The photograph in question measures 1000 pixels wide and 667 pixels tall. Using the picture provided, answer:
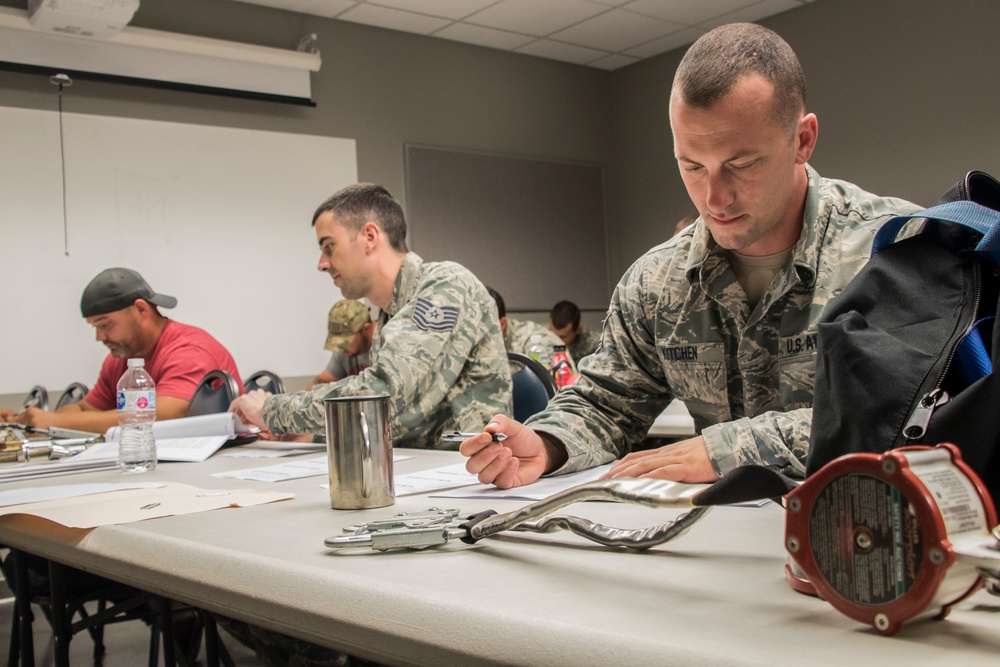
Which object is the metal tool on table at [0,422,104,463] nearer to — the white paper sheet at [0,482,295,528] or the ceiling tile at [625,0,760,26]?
the white paper sheet at [0,482,295,528]

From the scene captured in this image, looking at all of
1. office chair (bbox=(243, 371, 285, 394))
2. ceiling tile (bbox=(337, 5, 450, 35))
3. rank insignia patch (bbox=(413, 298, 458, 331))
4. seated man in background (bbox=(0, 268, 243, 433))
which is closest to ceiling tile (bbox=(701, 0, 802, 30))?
ceiling tile (bbox=(337, 5, 450, 35))

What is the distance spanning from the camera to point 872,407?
0.65 m

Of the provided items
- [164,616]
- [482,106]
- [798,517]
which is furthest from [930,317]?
[482,106]

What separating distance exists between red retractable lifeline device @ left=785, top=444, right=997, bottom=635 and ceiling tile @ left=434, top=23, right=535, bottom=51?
5.06 m

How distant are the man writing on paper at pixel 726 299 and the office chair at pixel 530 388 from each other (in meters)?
0.68

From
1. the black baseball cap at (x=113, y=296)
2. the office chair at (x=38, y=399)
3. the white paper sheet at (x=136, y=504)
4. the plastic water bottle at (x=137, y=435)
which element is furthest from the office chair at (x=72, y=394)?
the white paper sheet at (x=136, y=504)

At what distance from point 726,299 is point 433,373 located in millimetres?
983

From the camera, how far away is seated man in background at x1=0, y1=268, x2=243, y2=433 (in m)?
3.12

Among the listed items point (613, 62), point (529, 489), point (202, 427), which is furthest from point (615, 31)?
point (529, 489)

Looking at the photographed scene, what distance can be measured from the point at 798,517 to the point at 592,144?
19.3 ft

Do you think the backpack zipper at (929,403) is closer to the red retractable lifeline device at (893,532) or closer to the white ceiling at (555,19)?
the red retractable lifeline device at (893,532)

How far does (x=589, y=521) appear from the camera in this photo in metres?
0.77

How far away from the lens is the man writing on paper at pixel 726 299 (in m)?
1.13

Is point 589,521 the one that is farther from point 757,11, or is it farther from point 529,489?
point 757,11
